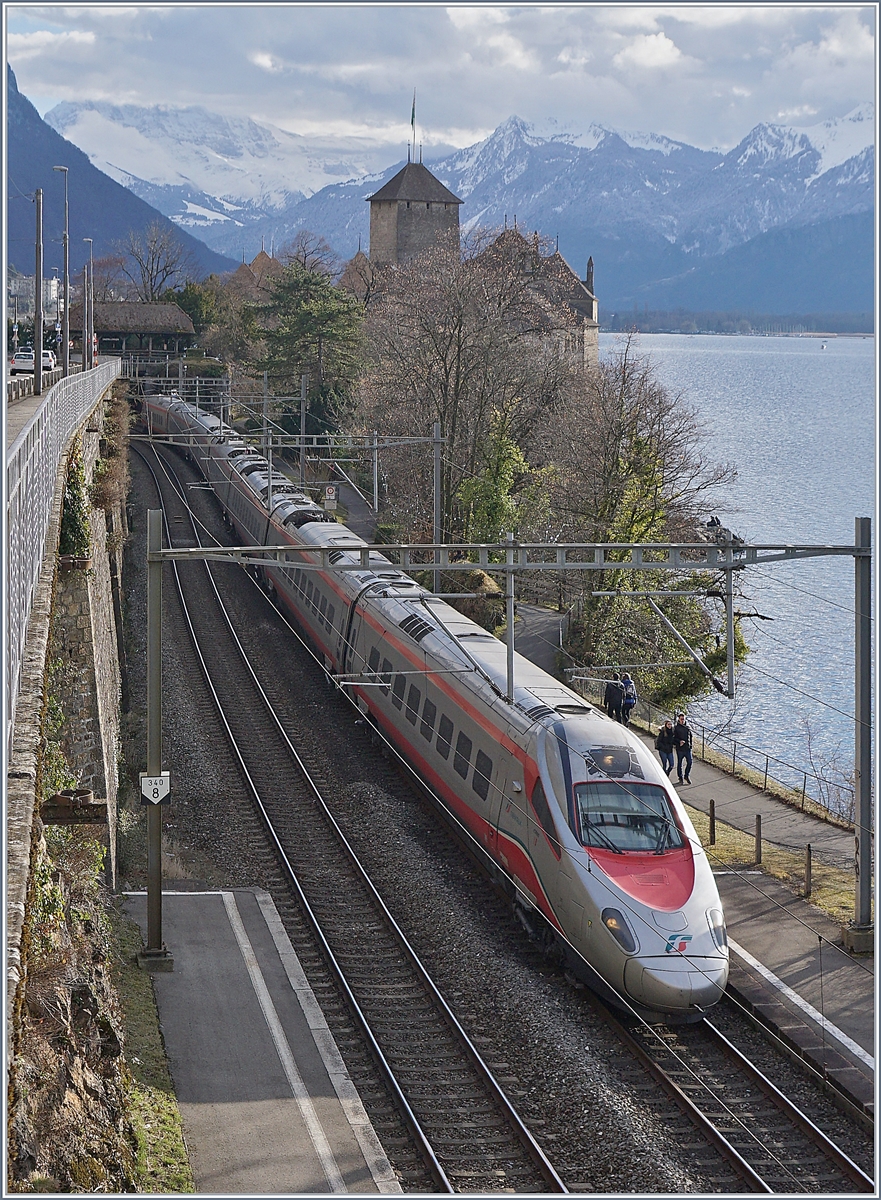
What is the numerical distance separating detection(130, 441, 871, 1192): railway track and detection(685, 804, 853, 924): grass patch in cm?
475

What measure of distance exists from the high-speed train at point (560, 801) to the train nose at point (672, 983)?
0.05 ft

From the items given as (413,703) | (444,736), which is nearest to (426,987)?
(444,736)

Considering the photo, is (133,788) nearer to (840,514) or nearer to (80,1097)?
(80,1097)

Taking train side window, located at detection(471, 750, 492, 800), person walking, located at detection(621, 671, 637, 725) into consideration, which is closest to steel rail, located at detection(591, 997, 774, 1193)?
train side window, located at detection(471, 750, 492, 800)

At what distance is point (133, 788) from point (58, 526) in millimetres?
7751

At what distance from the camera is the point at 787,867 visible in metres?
19.7

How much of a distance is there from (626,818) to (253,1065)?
16.9 feet

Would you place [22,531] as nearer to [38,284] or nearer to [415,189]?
[38,284]

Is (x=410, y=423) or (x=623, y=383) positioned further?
(x=410, y=423)

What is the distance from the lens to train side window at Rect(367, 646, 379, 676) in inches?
958

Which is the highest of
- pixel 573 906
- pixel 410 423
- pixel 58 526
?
pixel 410 423

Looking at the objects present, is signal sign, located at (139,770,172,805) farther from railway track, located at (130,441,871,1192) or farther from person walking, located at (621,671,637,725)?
person walking, located at (621,671,637,725)

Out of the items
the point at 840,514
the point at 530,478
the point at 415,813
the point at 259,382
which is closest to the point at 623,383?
the point at 530,478

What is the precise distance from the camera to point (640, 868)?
14.9 meters
